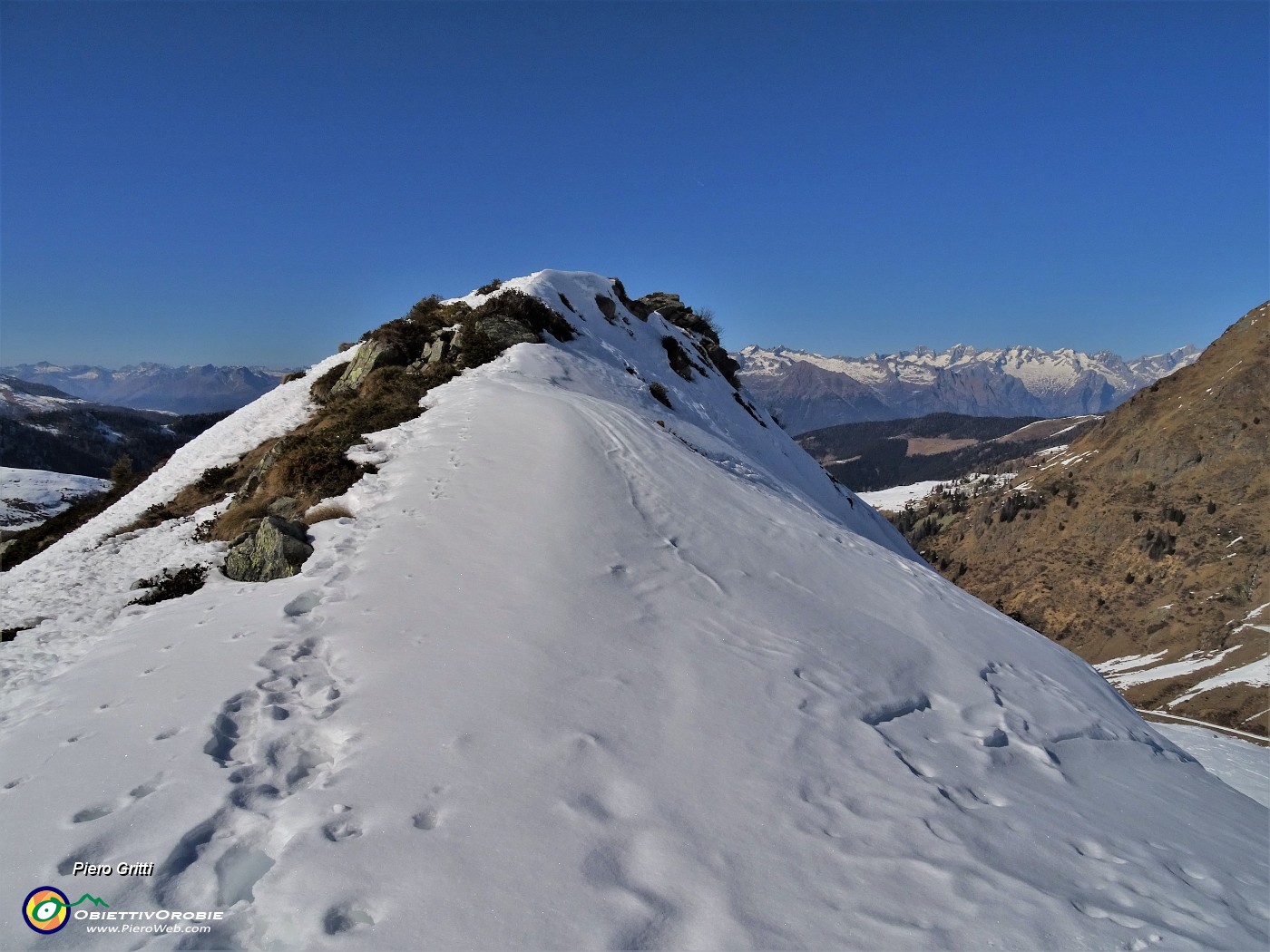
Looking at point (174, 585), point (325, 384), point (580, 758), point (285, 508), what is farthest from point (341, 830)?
point (325, 384)

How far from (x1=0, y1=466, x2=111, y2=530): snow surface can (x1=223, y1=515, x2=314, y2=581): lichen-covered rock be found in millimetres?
71543

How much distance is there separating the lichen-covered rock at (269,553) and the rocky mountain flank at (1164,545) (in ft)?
266

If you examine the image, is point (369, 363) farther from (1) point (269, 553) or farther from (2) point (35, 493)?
(2) point (35, 493)

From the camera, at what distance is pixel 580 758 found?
610 cm

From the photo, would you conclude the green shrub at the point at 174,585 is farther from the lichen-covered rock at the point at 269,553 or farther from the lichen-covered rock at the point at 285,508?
the lichen-covered rock at the point at 285,508

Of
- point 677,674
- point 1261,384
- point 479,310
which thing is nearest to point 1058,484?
point 1261,384

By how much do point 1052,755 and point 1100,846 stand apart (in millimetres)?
2212

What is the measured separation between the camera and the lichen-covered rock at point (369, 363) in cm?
2336

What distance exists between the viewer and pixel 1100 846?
663 centimetres

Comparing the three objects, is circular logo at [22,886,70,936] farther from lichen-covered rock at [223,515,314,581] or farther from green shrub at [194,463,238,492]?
green shrub at [194,463,238,492]

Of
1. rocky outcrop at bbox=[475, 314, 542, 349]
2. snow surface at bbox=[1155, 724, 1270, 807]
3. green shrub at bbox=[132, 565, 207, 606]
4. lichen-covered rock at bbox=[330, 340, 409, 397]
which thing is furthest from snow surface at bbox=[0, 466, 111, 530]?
snow surface at bbox=[1155, 724, 1270, 807]

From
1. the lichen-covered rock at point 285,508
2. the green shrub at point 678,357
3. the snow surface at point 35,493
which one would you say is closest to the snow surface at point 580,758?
the lichen-covered rock at point 285,508

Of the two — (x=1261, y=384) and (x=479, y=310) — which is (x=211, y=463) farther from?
(x=1261, y=384)

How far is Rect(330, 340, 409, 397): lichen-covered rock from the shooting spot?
23.4m
